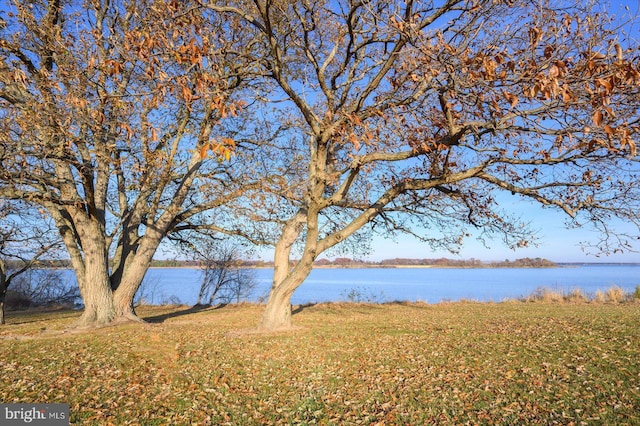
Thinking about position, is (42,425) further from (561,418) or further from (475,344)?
(475,344)

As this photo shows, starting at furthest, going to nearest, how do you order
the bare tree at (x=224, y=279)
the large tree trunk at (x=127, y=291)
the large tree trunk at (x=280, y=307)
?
the bare tree at (x=224, y=279) → the large tree trunk at (x=127, y=291) → the large tree trunk at (x=280, y=307)

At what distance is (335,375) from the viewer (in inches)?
233

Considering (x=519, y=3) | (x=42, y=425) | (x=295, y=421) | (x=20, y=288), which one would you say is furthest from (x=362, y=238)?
(x=20, y=288)

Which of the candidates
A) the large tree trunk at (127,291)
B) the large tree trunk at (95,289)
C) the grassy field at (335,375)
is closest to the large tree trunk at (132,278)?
the large tree trunk at (127,291)

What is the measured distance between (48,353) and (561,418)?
7.51 metres

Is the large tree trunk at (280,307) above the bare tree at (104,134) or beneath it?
beneath

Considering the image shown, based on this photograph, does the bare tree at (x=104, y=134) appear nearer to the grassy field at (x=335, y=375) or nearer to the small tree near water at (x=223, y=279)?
the grassy field at (x=335, y=375)

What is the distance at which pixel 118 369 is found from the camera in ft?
19.2

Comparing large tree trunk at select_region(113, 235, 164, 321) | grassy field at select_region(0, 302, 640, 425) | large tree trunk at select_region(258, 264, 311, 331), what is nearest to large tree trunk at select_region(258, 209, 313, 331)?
large tree trunk at select_region(258, 264, 311, 331)

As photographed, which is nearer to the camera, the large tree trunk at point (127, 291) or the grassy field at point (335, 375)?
the grassy field at point (335, 375)

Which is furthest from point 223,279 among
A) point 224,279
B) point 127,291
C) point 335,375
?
point 335,375

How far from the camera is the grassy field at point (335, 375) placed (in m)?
4.40

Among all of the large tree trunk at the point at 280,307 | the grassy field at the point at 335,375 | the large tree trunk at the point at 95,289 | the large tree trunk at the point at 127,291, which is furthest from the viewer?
the large tree trunk at the point at 127,291

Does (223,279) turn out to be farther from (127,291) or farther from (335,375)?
(335,375)
